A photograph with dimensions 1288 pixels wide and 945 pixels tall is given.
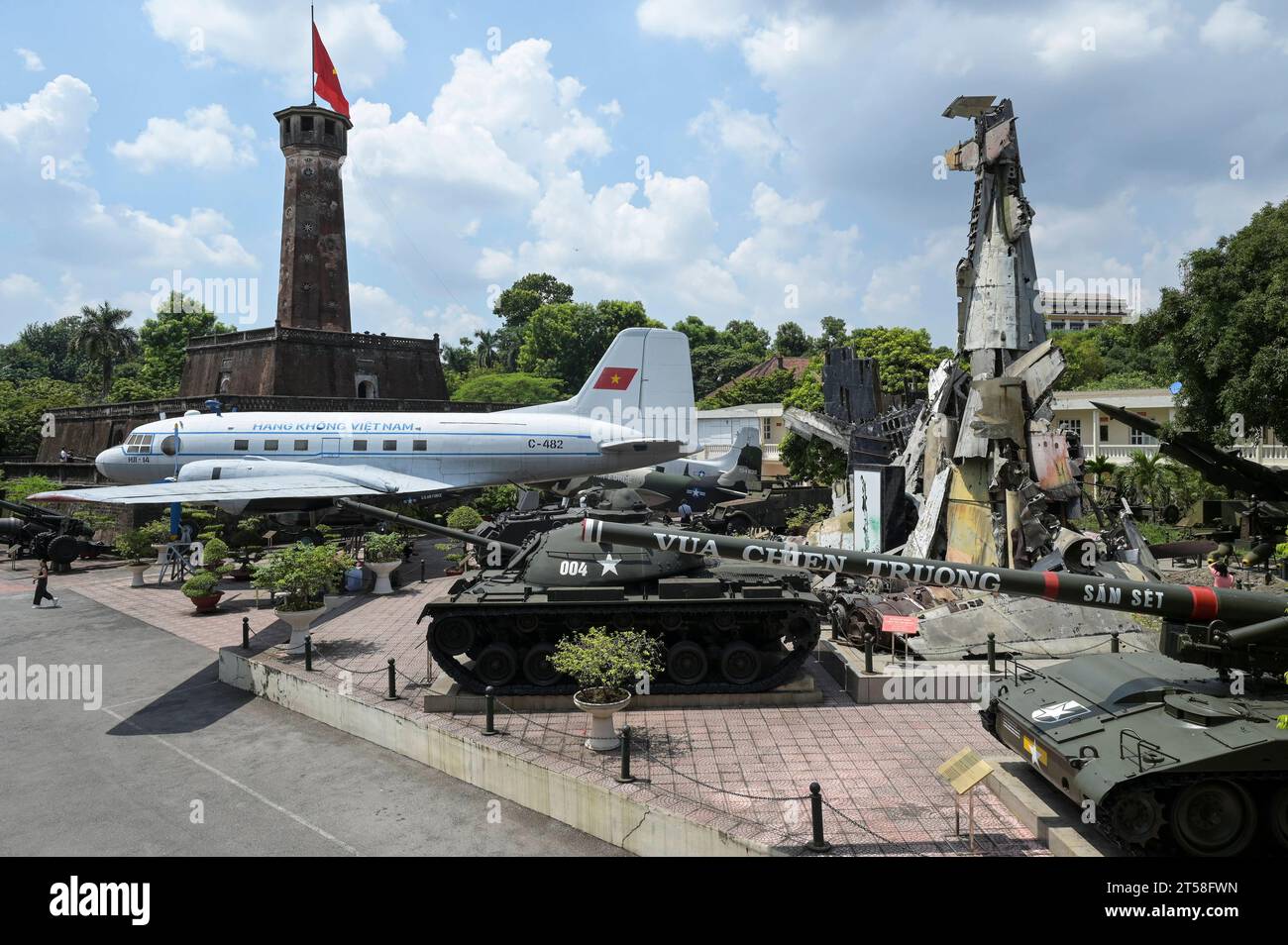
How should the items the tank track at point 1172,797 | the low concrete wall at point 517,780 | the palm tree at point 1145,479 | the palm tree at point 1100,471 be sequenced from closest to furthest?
the tank track at point 1172,797, the low concrete wall at point 517,780, the palm tree at point 1145,479, the palm tree at point 1100,471

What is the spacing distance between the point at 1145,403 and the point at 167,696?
44.2m

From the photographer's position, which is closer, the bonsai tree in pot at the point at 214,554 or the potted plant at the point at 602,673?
the potted plant at the point at 602,673

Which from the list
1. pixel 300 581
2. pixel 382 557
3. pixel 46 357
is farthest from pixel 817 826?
pixel 46 357

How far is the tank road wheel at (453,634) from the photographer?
38.9 ft

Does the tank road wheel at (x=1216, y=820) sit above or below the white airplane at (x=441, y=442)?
below

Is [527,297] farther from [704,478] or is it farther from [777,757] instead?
[777,757]

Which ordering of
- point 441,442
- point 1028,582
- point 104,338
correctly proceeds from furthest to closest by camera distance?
point 104,338 → point 441,442 → point 1028,582

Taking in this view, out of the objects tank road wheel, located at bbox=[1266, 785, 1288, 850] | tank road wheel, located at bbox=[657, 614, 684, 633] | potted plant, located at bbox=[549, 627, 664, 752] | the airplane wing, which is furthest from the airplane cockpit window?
tank road wheel, located at bbox=[1266, 785, 1288, 850]

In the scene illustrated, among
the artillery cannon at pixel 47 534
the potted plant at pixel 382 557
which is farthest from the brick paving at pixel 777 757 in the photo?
the artillery cannon at pixel 47 534

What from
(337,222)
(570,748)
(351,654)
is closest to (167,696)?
(351,654)

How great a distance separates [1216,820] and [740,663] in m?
6.23

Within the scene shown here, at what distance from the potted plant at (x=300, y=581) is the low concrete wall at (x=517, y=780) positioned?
3.93 ft

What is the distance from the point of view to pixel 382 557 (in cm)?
2105

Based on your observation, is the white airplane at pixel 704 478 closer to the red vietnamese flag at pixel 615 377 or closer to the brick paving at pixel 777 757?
the red vietnamese flag at pixel 615 377
